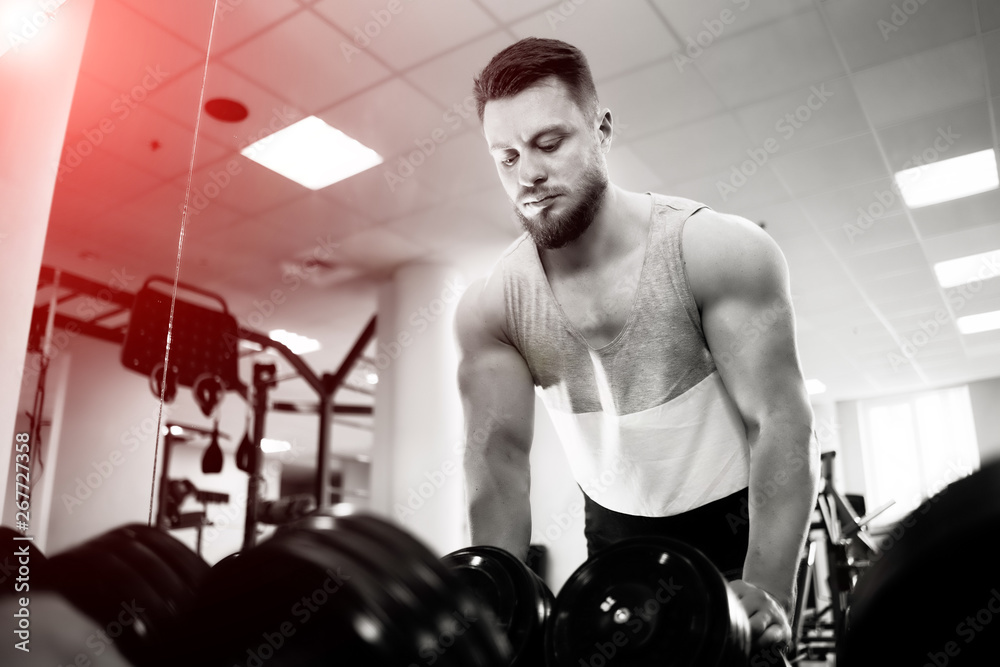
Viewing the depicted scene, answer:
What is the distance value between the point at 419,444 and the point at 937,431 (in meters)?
3.54

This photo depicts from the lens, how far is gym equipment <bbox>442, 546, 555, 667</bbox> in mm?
676

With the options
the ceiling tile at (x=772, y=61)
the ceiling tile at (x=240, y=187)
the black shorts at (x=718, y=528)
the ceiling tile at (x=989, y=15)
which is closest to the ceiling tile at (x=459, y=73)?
the ceiling tile at (x=772, y=61)

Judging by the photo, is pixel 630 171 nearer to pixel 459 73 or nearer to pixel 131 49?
pixel 459 73

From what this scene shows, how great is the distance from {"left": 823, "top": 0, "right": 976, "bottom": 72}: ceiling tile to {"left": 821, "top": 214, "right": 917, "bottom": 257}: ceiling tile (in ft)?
4.14

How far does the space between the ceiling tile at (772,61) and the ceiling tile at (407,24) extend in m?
1.10

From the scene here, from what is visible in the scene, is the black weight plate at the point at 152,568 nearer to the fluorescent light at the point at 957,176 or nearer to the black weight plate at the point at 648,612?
the black weight plate at the point at 648,612

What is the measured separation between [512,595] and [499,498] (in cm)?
43

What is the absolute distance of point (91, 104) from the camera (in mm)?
3461

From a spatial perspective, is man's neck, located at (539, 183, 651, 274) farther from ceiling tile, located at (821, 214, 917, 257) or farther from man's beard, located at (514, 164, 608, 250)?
ceiling tile, located at (821, 214, 917, 257)

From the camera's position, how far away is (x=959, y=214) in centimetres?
417

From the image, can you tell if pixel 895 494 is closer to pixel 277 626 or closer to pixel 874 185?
pixel 874 185

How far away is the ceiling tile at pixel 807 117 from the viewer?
367cm

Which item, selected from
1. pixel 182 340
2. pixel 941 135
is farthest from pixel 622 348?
pixel 941 135

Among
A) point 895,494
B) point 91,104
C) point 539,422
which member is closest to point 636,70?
point 539,422
